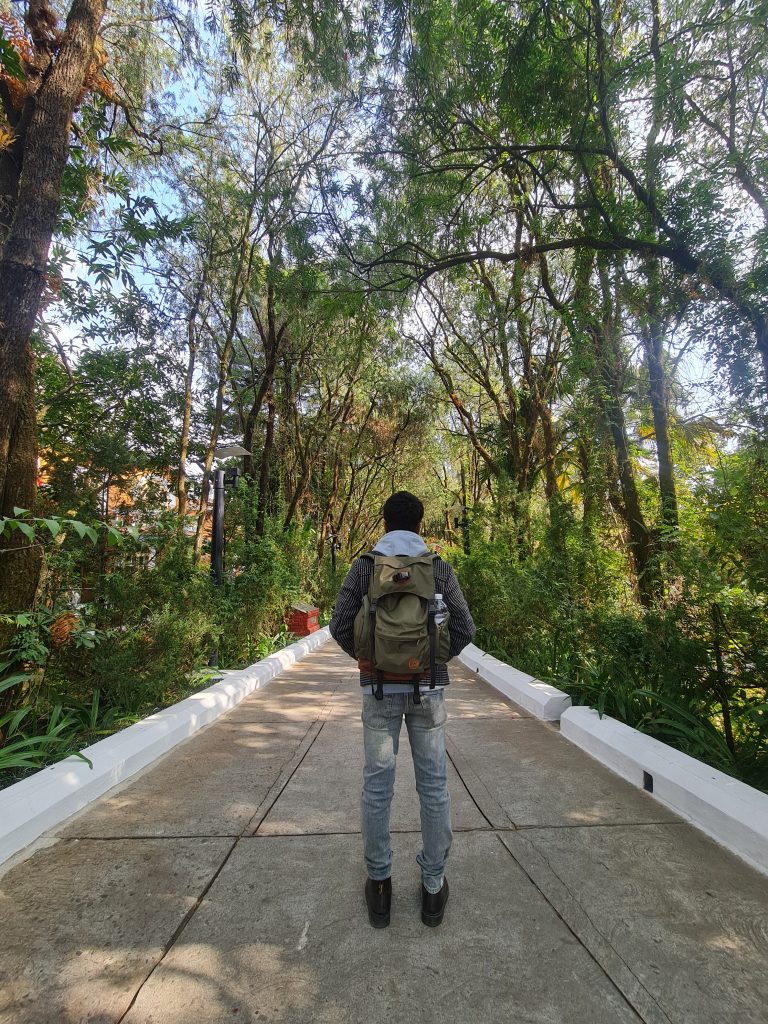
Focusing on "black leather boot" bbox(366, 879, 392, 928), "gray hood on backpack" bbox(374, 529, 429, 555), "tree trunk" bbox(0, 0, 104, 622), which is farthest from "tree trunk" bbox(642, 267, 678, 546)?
"tree trunk" bbox(0, 0, 104, 622)

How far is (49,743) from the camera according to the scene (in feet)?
12.5

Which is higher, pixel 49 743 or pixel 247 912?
pixel 49 743

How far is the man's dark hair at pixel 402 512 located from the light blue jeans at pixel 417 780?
78cm

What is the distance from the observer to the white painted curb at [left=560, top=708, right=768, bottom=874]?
2676 millimetres

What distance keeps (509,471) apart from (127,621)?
11680mm

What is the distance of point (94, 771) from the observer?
135 inches

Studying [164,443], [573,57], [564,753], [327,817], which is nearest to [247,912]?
[327,817]

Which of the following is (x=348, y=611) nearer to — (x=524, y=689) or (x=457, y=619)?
(x=457, y=619)

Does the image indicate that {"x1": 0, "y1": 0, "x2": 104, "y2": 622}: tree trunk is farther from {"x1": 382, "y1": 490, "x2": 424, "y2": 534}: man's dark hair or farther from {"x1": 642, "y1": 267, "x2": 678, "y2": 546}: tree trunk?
{"x1": 642, "y1": 267, "x2": 678, "y2": 546}: tree trunk

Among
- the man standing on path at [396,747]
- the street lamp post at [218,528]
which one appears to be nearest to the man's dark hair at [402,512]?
the man standing on path at [396,747]

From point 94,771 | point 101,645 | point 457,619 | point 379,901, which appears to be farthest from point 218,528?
point 379,901

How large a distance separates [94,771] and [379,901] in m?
2.24

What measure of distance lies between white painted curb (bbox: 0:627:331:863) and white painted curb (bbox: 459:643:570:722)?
126 inches

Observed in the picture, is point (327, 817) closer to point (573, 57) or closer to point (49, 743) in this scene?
point (49, 743)
